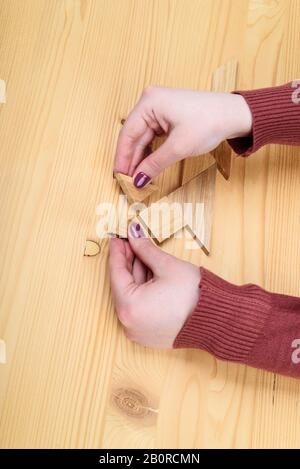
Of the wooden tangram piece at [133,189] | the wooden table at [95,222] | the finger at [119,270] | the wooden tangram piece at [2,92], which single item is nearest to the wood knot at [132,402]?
the wooden table at [95,222]

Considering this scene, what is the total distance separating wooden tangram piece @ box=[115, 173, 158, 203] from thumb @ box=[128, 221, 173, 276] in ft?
0.14

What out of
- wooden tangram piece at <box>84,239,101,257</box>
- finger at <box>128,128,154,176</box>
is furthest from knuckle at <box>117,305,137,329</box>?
finger at <box>128,128,154,176</box>

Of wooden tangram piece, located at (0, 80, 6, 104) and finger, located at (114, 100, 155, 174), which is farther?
wooden tangram piece, located at (0, 80, 6, 104)

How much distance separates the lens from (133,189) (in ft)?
2.61

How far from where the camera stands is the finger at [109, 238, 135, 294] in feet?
2.42

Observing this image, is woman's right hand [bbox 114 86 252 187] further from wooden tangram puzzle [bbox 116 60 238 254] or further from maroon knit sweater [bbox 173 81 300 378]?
maroon knit sweater [bbox 173 81 300 378]

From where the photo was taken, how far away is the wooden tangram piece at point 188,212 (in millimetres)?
795

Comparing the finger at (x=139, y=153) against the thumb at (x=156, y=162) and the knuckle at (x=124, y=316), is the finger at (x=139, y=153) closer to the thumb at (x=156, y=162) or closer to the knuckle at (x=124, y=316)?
the thumb at (x=156, y=162)

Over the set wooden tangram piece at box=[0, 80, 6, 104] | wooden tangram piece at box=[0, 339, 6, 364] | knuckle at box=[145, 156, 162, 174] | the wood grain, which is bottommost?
wooden tangram piece at box=[0, 339, 6, 364]

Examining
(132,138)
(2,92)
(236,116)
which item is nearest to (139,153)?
(132,138)

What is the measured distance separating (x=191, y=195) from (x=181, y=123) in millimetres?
126

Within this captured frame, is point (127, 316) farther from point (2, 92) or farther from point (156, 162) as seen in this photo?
point (2, 92)

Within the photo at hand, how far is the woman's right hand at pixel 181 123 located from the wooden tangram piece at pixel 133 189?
0.6 inches

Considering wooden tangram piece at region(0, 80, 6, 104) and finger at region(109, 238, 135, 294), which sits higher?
wooden tangram piece at region(0, 80, 6, 104)
